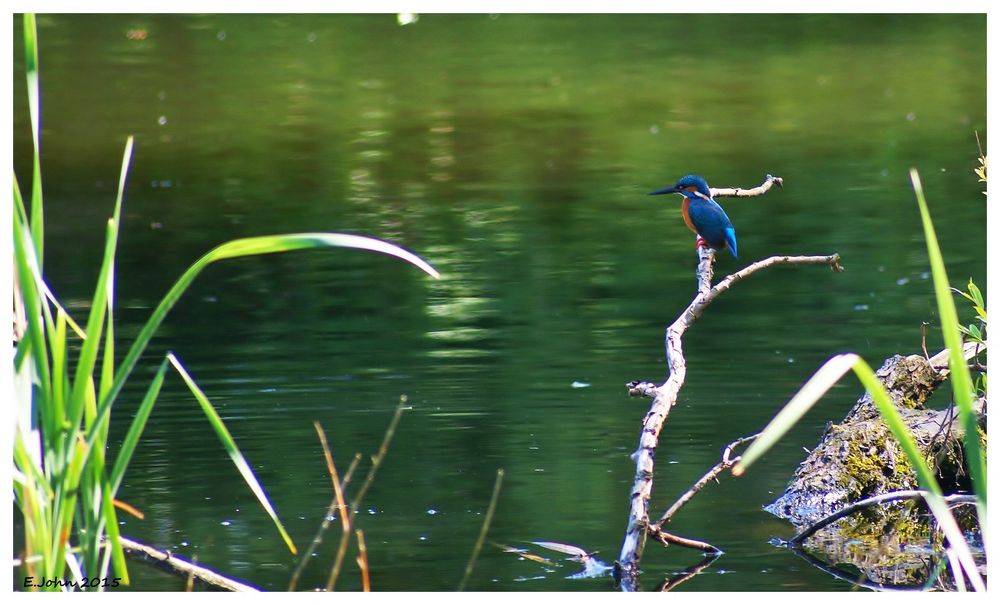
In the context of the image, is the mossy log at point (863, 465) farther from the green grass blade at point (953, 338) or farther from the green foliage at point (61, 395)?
the green foliage at point (61, 395)

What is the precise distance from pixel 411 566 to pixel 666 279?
4.76 metres

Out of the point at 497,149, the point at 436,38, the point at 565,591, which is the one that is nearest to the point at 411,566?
the point at 565,591

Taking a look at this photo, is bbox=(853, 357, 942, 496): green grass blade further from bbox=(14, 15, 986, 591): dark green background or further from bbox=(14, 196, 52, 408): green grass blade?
bbox=(14, 15, 986, 591): dark green background

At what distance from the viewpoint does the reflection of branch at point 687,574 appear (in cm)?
390

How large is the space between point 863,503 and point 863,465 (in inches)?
39.8

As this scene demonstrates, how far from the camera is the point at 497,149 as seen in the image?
14.2 m

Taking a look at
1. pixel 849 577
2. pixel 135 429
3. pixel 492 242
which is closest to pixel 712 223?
pixel 849 577

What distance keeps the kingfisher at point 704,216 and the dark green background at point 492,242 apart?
2.29 feet

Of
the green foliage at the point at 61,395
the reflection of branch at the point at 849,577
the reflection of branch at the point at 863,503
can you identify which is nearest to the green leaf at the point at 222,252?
the green foliage at the point at 61,395

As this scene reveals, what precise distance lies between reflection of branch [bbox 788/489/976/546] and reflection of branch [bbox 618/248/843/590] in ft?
1.64

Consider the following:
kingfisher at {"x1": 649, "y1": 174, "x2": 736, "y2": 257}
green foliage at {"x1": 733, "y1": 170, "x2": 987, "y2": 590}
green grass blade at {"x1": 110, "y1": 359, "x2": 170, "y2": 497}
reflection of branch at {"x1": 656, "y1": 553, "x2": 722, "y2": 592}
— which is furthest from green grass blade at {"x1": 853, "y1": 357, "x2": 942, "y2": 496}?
kingfisher at {"x1": 649, "y1": 174, "x2": 736, "y2": 257}

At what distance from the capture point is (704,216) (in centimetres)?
541
